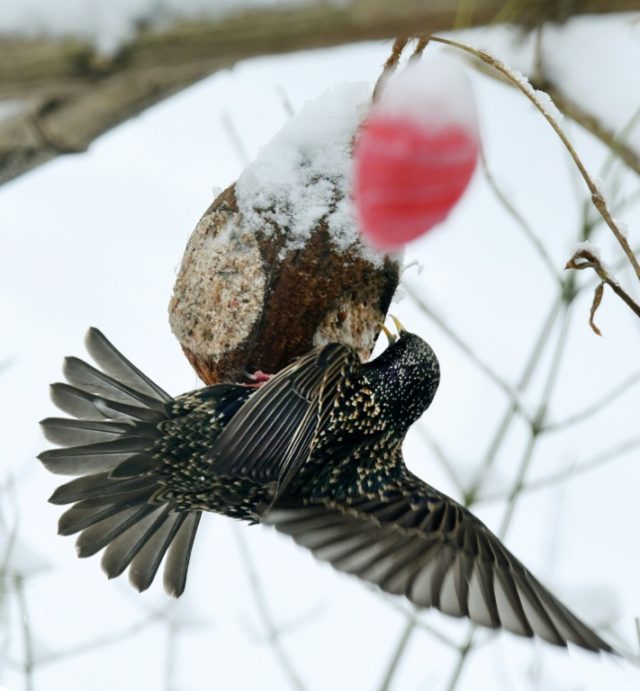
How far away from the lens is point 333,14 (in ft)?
2.07

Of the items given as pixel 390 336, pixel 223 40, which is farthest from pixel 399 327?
pixel 223 40

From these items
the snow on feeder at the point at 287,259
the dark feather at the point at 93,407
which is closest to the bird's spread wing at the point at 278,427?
the snow on feeder at the point at 287,259

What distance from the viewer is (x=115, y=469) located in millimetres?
2418

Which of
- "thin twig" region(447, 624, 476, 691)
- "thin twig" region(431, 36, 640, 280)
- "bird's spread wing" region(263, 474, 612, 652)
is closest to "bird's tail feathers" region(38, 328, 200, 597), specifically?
"bird's spread wing" region(263, 474, 612, 652)

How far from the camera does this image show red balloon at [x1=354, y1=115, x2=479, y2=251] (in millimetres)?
1430

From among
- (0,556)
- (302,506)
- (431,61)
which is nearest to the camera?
(431,61)

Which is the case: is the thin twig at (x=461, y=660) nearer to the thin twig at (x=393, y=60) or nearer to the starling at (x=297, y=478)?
the starling at (x=297, y=478)

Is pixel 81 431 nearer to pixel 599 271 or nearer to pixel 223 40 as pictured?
pixel 599 271

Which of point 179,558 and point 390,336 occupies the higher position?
point 390,336

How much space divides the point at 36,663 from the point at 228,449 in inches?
61.2

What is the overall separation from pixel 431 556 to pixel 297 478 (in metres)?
0.33

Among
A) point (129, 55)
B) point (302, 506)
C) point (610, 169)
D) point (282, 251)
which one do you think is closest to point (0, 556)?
point (302, 506)

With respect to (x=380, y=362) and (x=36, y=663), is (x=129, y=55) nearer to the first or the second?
(x=380, y=362)

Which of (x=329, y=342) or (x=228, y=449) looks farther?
(x=329, y=342)
